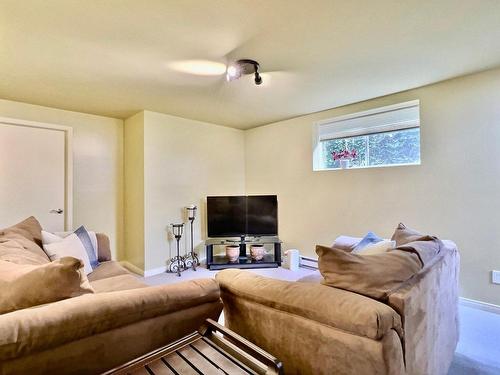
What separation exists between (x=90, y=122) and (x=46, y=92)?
0.91 m

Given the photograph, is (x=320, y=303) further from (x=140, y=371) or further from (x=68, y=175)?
(x=68, y=175)

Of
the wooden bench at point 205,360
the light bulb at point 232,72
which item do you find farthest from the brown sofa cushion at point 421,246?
the light bulb at point 232,72

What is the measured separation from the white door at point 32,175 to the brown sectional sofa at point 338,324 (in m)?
3.20

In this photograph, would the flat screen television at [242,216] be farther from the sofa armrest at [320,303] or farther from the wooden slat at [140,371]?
the wooden slat at [140,371]

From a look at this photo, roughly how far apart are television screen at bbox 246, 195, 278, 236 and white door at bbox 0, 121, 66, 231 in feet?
8.61

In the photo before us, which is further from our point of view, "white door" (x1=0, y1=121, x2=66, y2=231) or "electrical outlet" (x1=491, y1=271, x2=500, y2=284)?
"white door" (x1=0, y1=121, x2=66, y2=231)

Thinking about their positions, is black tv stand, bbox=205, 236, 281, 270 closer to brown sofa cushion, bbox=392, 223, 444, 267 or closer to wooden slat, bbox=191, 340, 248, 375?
brown sofa cushion, bbox=392, 223, 444, 267

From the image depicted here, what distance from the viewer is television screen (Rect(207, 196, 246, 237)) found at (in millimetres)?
4395

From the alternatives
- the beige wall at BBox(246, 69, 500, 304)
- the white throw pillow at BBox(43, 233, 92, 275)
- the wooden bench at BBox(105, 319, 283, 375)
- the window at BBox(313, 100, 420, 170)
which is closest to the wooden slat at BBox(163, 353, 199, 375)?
the wooden bench at BBox(105, 319, 283, 375)

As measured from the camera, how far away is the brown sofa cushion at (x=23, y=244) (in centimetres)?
171

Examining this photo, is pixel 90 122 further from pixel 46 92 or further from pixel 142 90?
pixel 142 90

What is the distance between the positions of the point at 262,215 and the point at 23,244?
310 cm

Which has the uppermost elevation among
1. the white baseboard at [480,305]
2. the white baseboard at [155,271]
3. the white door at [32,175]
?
the white door at [32,175]

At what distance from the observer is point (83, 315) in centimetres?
94
